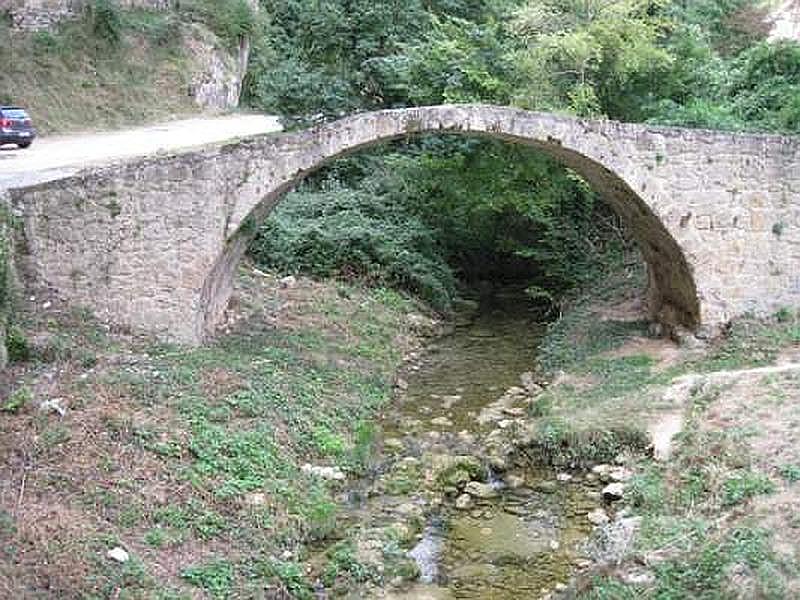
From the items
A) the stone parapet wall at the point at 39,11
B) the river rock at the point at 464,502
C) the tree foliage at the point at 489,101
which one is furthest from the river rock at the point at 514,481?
the stone parapet wall at the point at 39,11

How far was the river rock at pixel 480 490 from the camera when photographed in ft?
32.7

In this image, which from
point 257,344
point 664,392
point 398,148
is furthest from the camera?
point 398,148

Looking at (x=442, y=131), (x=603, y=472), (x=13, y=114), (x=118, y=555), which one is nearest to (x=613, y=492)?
(x=603, y=472)

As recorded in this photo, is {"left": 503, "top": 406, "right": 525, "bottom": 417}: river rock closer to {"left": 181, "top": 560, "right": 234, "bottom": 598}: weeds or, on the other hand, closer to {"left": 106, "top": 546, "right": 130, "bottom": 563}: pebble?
{"left": 181, "top": 560, "right": 234, "bottom": 598}: weeds

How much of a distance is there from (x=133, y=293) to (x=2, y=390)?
265 centimetres

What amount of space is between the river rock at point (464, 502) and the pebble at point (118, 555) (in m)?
3.53

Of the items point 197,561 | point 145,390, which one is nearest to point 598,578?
point 197,561

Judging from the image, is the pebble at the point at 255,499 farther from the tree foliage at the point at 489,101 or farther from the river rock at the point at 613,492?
the tree foliage at the point at 489,101

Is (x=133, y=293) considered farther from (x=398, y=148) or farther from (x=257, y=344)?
(x=398, y=148)

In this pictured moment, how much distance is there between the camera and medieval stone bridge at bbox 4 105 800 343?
1156 centimetres

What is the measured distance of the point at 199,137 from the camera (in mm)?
19531

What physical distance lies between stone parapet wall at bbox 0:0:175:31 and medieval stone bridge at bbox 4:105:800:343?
523 inches

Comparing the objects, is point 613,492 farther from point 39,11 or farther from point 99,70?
point 39,11

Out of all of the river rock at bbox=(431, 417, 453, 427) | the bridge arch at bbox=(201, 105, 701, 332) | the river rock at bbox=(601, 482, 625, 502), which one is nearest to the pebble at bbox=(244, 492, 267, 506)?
the river rock at bbox=(601, 482, 625, 502)
